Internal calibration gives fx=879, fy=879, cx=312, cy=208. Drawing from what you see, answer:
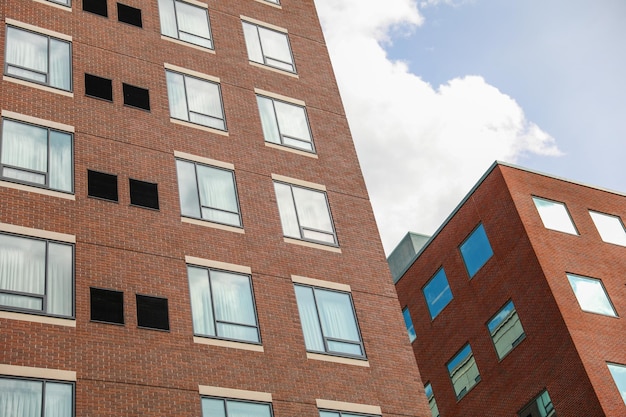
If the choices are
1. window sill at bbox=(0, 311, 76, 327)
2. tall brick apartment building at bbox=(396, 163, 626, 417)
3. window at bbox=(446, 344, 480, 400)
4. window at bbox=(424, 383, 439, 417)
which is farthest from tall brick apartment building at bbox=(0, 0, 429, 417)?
window at bbox=(424, 383, 439, 417)

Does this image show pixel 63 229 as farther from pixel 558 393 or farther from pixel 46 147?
pixel 558 393

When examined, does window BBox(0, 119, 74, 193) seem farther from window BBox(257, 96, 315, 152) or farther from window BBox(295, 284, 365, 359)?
window BBox(295, 284, 365, 359)

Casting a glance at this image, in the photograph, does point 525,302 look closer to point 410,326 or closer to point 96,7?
point 410,326

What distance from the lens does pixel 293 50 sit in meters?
34.6

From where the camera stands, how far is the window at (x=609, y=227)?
4256 cm

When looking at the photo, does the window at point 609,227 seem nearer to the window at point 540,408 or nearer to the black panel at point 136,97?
the window at point 540,408

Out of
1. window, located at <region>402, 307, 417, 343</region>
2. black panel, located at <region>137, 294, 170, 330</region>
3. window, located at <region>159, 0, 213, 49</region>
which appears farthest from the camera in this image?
window, located at <region>402, 307, 417, 343</region>

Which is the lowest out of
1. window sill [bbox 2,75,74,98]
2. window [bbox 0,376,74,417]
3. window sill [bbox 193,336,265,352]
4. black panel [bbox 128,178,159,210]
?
window [bbox 0,376,74,417]

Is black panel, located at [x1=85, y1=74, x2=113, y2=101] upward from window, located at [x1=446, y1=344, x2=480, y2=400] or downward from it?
upward

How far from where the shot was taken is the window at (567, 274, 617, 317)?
127 feet

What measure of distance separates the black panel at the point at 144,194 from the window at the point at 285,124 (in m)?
5.57

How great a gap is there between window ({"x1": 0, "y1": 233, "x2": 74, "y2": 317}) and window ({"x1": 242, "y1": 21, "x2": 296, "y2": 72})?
12883mm

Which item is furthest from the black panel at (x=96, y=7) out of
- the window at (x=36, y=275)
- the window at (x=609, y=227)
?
the window at (x=609, y=227)

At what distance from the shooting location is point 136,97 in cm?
2820
